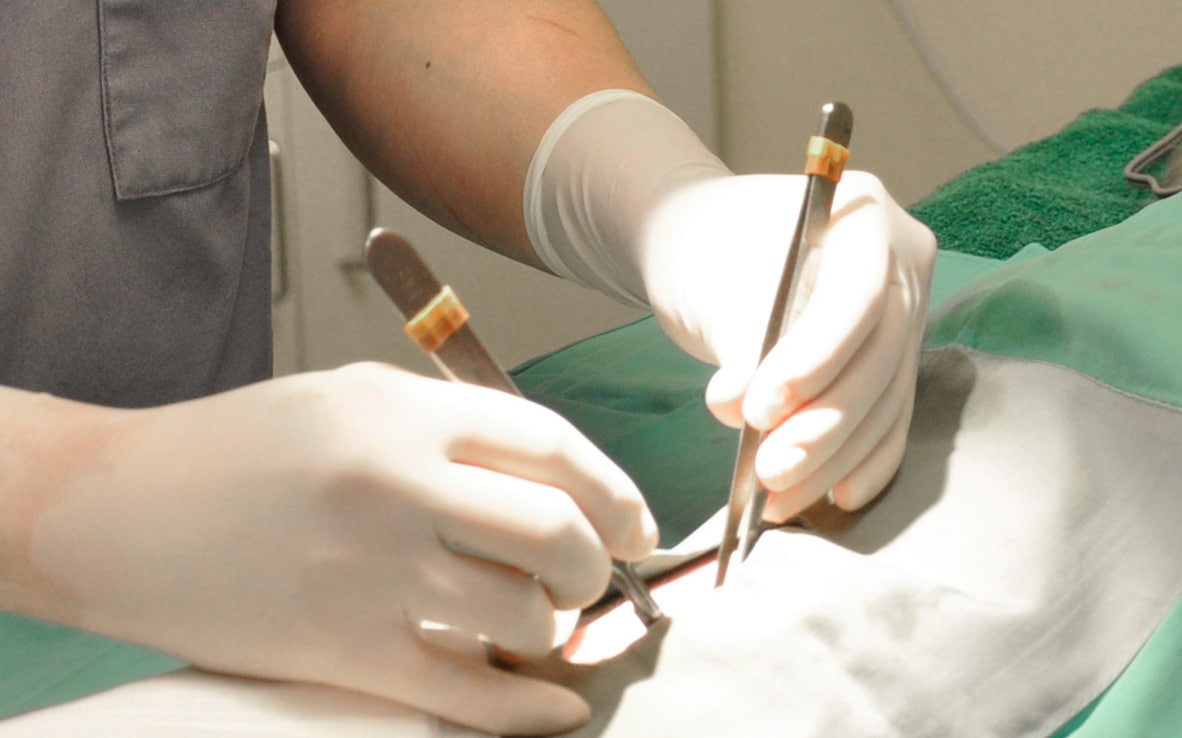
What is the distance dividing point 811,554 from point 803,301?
0.23 meters

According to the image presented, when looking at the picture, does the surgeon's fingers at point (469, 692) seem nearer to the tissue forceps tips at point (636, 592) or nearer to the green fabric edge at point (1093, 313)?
the tissue forceps tips at point (636, 592)

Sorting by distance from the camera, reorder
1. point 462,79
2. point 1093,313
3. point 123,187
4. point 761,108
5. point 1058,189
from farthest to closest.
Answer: point 761,108
point 1058,189
point 462,79
point 123,187
point 1093,313

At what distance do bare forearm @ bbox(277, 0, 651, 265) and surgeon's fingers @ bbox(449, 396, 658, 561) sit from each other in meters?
0.57

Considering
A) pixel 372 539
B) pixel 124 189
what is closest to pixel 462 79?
pixel 124 189

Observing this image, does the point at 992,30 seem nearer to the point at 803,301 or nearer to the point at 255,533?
the point at 803,301

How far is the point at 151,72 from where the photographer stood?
3.15 ft

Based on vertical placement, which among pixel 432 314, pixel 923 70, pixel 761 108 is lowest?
pixel 761 108

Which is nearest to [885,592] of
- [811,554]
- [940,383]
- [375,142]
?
[811,554]

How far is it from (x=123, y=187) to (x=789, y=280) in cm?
56

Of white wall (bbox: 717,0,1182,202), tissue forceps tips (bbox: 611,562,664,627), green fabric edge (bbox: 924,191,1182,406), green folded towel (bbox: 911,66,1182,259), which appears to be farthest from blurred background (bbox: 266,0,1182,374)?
tissue forceps tips (bbox: 611,562,664,627)

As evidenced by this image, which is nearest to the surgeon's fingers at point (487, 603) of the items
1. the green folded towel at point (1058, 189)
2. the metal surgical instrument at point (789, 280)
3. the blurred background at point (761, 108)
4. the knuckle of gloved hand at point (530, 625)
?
the knuckle of gloved hand at point (530, 625)

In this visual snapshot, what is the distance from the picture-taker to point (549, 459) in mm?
542

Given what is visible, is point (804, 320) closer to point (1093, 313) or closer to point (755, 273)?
point (755, 273)

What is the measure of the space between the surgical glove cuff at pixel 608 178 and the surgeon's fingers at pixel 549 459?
38 cm
